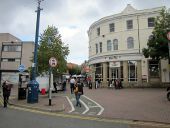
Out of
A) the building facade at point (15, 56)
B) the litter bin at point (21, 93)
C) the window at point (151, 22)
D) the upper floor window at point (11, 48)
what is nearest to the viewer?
the litter bin at point (21, 93)

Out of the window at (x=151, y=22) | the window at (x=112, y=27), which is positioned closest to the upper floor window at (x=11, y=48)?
the window at (x=112, y=27)

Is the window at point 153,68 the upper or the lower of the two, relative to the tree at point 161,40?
lower

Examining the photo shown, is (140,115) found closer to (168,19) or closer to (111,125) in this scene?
(111,125)

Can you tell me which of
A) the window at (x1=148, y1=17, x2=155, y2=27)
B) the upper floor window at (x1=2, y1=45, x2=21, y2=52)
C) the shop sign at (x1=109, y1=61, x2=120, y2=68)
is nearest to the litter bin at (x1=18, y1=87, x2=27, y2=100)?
the shop sign at (x1=109, y1=61, x2=120, y2=68)

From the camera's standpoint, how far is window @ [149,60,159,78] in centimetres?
3906

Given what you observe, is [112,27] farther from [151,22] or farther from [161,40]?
[161,40]

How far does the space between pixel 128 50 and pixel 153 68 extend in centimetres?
497

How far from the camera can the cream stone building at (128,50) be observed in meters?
39.1

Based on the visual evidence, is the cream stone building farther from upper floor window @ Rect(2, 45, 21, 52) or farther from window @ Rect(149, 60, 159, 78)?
upper floor window @ Rect(2, 45, 21, 52)

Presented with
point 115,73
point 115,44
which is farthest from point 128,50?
point 115,73

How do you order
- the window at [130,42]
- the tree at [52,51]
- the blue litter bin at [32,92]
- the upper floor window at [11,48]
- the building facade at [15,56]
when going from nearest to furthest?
1. the blue litter bin at [32,92]
2. the tree at [52,51]
3. the window at [130,42]
4. the building facade at [15,56]
5. the upper floor window at [11,48]

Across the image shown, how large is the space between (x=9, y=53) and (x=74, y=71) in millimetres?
43058

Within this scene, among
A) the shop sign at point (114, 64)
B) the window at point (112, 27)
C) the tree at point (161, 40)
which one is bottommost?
the shop sign at point (114, 64)

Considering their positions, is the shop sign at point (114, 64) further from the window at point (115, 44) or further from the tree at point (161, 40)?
the tree at point (161, 40)
